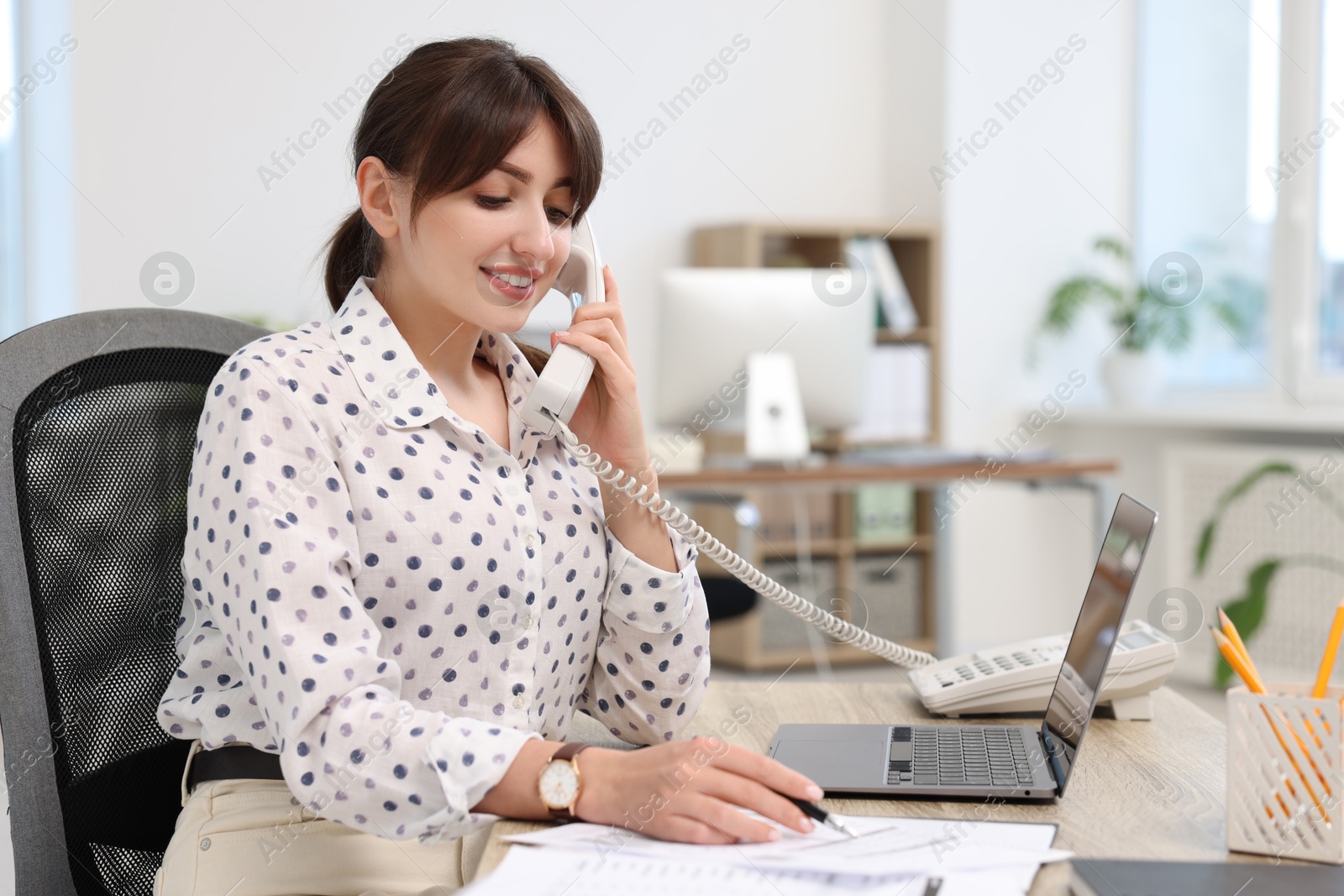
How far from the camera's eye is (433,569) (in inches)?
42.2

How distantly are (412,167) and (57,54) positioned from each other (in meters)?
3.25

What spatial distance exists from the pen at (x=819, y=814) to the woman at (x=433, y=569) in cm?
2

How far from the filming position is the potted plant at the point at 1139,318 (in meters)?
4.48

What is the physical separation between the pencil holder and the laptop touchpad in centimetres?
27

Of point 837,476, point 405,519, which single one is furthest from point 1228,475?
point 405,519

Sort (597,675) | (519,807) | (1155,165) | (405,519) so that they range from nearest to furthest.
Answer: (519,807) < (405,519) < (597,675) < (1155,165)

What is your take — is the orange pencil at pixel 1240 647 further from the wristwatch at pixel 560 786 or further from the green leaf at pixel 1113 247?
the green leaf at pixel 1113 247

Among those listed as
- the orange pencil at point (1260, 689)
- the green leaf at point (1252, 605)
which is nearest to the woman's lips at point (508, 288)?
the orange pencil at point (1260, 689)

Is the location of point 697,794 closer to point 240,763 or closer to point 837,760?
point 837,760

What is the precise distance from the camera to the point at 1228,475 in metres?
4.14

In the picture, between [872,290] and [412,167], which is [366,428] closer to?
[412,167]

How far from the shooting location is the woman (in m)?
0.91

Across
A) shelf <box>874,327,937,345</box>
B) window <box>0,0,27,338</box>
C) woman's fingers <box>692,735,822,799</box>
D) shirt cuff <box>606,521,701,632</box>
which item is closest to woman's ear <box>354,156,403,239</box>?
shirt cuff <box>606,521,701,632</box>

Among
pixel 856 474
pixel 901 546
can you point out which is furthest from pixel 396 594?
pixel 901 546
